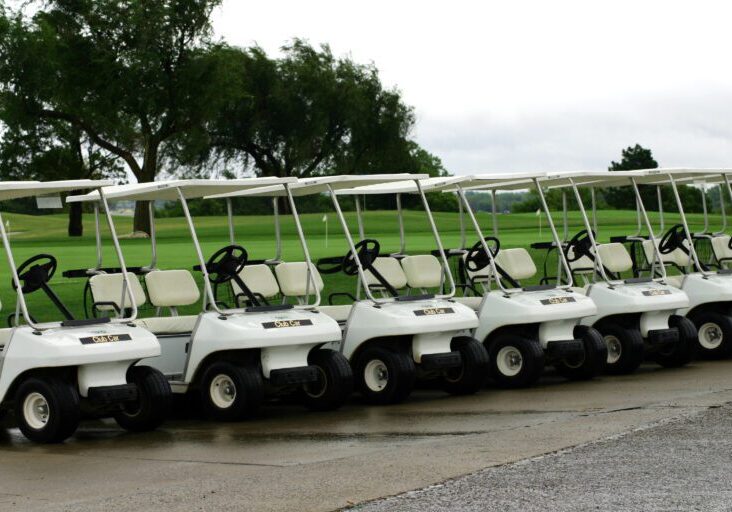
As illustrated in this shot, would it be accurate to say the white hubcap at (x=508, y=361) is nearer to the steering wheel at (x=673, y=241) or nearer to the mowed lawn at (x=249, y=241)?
the steering wheel at (x=673, y=241)

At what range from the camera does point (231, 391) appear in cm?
1033

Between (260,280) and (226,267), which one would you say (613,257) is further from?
(226,267)

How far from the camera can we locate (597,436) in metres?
8.55

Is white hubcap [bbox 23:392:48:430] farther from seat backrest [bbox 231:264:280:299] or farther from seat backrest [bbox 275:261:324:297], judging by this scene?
seat backrest [bbox 275:261:324:297]

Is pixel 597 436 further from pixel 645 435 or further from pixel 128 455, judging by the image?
pixel 128 455

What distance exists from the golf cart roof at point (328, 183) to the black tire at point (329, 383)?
4.86ft

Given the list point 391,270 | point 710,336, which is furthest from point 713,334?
point 391,270

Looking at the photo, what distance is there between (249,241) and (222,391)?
23.9m

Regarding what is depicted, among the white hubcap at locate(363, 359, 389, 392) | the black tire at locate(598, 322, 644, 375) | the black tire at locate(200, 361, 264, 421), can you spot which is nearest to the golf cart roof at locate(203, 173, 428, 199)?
the white hubcap at locate(363, 359, 389, 392)

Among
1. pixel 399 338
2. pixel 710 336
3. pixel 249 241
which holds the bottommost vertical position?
pixel 710 336

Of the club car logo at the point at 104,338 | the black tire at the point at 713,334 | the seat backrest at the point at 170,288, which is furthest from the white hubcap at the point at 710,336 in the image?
the club car logo at the point at 104,338

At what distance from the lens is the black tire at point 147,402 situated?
9703mm

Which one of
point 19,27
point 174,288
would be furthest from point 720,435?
point 19,27

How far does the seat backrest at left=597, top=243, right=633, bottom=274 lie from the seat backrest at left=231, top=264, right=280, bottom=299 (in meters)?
4.01
